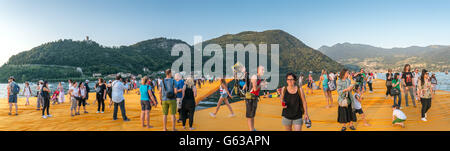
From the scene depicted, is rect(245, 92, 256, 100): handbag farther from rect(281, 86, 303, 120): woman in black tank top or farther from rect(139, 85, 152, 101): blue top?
rect(139, 85, 152, 101): blue top

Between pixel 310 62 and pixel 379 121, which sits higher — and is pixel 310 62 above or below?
above

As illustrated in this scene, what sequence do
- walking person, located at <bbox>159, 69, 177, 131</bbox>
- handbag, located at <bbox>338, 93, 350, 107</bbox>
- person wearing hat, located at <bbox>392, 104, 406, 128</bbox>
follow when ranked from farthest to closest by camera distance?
person wearing hat, located at <bbox>392, 104, 406, 128</bbox> < walking person, located at <bbox>159, 69, 177, 131</bbox> < handbag, located at <bbox>338, 93, 350, 107</bbox>

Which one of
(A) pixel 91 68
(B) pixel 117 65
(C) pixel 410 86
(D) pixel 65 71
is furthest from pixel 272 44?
(C) pixel 410 86

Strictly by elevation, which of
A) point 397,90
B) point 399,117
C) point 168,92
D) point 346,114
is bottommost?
point 399,117

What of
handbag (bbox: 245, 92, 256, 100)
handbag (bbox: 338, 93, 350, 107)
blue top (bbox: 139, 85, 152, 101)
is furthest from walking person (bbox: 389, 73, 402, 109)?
blue top (bbox: 139, 85, 152, 101)

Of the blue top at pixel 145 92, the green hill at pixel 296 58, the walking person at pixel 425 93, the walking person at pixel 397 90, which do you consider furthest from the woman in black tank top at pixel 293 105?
the green hill at pixel 296 58

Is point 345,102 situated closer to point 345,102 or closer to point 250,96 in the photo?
point 345,102

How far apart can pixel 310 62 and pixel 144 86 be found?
18678 cm

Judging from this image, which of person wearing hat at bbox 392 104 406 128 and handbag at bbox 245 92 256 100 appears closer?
handbag at bbox 245 92 256 100

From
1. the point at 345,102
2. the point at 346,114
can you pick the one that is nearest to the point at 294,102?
the point at 345,102

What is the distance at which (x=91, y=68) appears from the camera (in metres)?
130
